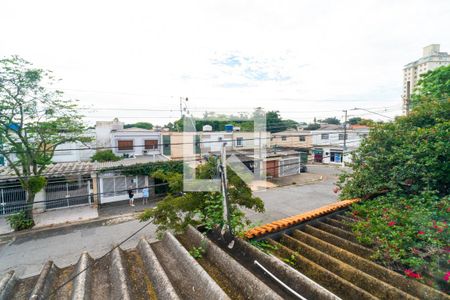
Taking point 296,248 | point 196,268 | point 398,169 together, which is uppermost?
point 398,169

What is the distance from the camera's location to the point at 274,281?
1.94 m

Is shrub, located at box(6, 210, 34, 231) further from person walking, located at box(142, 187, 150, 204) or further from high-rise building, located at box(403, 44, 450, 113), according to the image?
high-rise building, located at box(403, 44, 450, 113)

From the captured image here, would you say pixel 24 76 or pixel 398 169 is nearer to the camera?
pixel 398 169

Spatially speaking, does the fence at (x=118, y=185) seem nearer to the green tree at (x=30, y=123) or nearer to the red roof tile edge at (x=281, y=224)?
the green tree at (x=30, y=123)

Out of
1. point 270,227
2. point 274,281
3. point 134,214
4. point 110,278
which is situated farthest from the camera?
point 134,214

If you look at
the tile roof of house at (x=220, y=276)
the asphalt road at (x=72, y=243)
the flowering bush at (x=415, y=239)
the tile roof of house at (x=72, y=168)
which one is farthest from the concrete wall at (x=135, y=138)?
the flowering bush at (x=415, y=239)

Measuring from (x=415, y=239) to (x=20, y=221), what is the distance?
14.1 m

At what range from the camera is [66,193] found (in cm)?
1282

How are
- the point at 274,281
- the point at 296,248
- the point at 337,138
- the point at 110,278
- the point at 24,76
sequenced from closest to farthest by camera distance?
the point at 274,281, the point at 110,278, the point at 296,248, the point at 24,76, the point at 337,138

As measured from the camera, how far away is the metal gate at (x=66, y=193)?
12.4 metres

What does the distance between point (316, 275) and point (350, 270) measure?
1.21 feet

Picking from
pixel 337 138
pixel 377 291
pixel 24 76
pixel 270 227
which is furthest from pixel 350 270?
pixel 337 138

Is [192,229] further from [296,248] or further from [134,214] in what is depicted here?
[134,214]

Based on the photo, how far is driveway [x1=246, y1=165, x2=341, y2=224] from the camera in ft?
37.1
